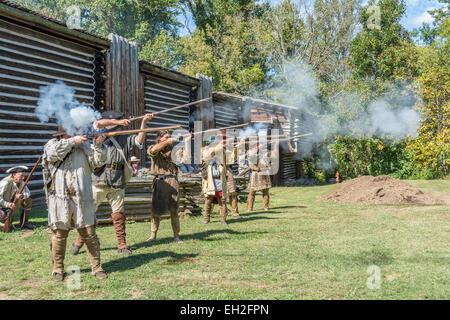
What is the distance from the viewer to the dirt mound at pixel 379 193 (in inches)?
543

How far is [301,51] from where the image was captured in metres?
33.4

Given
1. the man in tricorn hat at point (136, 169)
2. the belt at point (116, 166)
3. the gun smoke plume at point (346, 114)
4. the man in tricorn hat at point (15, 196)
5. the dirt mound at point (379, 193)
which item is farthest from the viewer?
the gun smoke plume at point (346, 114)

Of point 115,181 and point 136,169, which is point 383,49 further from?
point 115,181

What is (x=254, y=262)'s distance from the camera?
18.5 feet

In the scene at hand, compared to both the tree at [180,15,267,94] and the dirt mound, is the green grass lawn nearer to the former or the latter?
the dirt mound

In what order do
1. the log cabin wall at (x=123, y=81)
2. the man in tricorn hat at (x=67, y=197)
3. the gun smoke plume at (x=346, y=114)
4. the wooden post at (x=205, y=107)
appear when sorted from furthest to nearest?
the gun smoke plume at (x=346, y=114), the wooden post at (x=205, y=107), the log cabin wall at (x=123, y=81), the man in tricorn hat at (x=67, y=197)

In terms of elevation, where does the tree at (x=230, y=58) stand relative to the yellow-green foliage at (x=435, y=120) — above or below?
above

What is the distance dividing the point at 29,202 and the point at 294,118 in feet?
64.5

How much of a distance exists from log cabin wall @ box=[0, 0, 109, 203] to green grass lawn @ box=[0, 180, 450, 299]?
2.23 meters

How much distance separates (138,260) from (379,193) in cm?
1107

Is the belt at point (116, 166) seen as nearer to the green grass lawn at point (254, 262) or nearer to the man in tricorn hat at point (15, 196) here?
the green grass lawn at point (254, 262)

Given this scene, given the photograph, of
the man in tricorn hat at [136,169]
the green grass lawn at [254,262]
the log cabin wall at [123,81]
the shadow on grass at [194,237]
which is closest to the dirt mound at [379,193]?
the green grass lawn at [254,262]

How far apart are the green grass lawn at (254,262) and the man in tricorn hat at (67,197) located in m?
0.35
